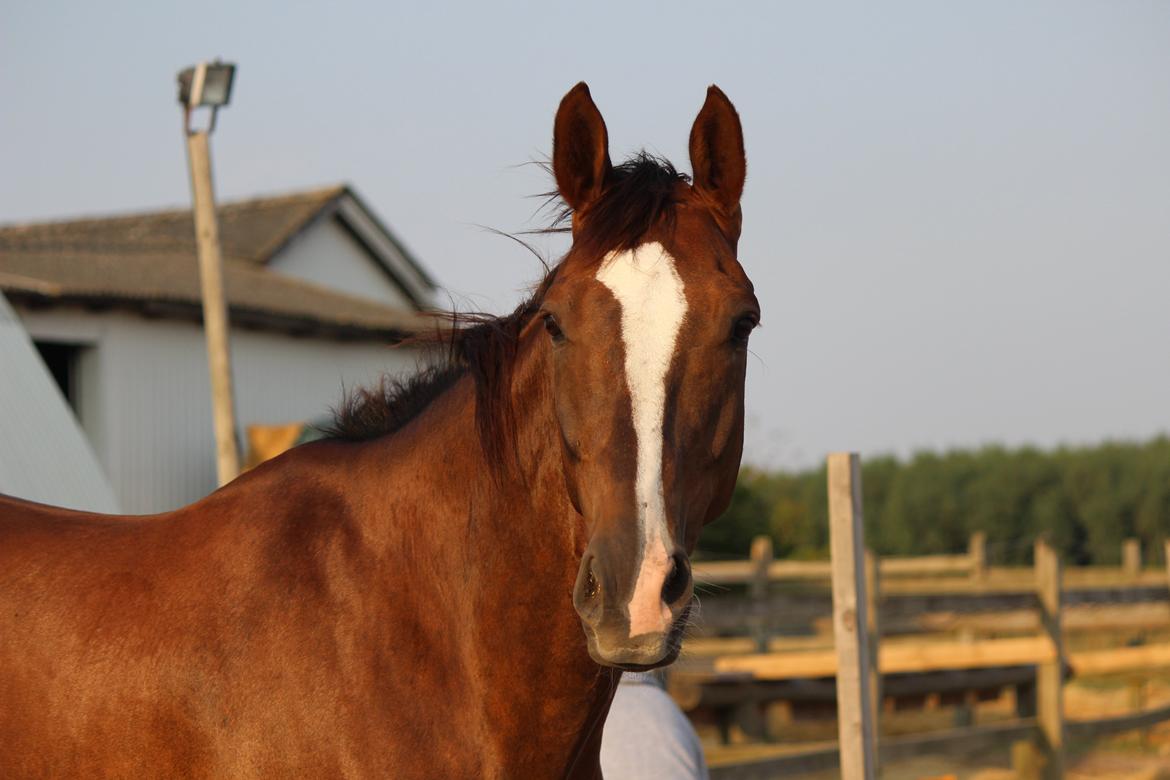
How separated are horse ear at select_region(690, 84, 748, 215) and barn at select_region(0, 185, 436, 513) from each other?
1089 cm

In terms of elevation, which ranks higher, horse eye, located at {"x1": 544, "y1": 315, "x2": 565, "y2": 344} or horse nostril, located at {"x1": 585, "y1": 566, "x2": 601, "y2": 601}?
horse eye, located at {"x1": 544, "y1": 315, "x2": 565, "y2": 344}

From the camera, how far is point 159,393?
17562 millimetres

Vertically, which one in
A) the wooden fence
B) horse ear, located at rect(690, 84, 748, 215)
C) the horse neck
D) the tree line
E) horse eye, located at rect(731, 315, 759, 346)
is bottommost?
the tree line

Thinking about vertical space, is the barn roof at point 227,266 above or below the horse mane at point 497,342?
above

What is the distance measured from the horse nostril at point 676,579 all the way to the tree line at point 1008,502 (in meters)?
23.7

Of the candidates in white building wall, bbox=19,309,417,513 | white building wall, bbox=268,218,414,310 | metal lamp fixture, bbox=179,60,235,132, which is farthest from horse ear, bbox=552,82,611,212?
white building wall, bbox=268,218,414,310

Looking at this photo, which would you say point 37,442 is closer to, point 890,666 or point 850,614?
point 850,614

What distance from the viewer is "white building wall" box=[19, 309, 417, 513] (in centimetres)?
1670

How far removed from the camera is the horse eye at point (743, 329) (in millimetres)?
2278

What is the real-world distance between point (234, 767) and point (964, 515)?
30.8 meters

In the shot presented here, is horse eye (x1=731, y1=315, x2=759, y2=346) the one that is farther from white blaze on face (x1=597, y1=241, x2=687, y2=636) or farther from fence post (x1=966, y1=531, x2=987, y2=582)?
fence post (x1=966, y1=531, x2=987, y2=582)

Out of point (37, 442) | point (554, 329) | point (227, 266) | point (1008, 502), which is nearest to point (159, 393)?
point (227, 266)

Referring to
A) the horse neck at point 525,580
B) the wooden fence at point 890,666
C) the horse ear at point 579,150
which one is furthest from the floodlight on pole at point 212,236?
the horse ear at point 579,150

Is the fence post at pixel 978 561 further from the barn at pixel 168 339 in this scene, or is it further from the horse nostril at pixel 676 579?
the horse nostril at pixel 676 579
